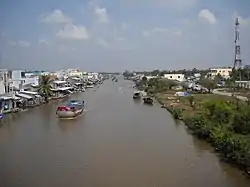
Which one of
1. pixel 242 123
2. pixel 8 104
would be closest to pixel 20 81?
pixel 8 104

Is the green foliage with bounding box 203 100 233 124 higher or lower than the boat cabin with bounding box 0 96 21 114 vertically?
higher

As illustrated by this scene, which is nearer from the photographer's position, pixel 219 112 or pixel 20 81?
pixel 219 112

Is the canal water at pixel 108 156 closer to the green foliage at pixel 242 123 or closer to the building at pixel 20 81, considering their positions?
the green foliage at pixel 242 123

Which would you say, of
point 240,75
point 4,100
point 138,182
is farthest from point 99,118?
point 240,75

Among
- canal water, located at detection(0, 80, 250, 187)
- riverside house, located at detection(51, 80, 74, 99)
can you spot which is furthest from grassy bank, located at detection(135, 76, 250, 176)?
riverside house, located at detection(51, 80, 74, 99)

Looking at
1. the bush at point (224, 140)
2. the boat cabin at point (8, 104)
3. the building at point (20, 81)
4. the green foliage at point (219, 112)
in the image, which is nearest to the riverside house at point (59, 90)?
the building at point (20, 81)

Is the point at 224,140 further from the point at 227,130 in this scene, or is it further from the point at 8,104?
the point at 8,104

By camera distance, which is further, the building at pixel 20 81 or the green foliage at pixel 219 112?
the building at pixel 20 81

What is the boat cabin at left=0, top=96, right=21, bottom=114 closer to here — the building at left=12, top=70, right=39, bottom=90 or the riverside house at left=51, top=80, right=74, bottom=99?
the building at left=12, top=70, right=39, bottom=90
